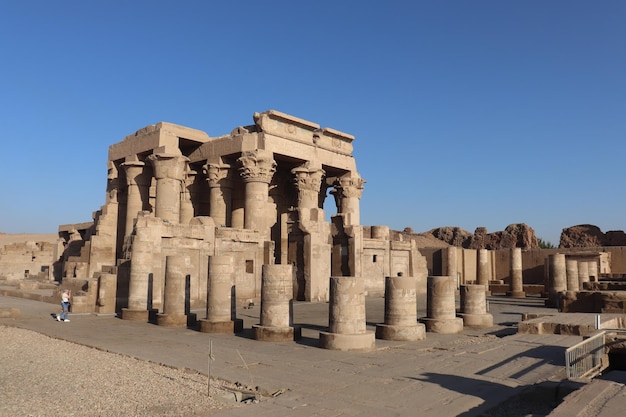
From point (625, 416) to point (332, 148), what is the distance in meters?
25.2

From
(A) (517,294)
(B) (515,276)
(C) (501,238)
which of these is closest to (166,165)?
(B) (515,276)

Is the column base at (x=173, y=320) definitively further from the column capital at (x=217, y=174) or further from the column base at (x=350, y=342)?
the column capital at (x=217, y=174)

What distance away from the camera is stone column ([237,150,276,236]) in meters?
24.7

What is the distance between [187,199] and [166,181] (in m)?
4.31

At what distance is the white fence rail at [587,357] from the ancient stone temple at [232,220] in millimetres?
11872

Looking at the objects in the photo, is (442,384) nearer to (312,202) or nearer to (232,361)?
(232,361)

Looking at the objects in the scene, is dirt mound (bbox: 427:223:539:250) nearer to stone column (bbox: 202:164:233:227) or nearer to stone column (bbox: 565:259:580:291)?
stone column (bbox: 565:259:580:291)

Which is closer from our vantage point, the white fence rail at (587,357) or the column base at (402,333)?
the white fence rail at (587,357)

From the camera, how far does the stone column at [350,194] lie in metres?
30.4

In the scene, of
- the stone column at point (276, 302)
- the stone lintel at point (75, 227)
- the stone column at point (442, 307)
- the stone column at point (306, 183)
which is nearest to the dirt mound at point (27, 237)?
the stone lintel at point (75, 227)

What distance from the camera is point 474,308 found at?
14.5m

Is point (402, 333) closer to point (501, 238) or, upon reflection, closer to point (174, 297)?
point (174, 297)

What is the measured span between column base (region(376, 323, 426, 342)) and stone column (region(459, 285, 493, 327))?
3335 mm

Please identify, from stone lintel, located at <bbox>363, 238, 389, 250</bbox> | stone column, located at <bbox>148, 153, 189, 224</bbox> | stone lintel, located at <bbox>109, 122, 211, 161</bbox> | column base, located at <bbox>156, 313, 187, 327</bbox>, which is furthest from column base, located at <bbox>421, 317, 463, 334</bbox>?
stone lintel, located at <bbox>109, 122, 211, 161</bbox>
